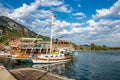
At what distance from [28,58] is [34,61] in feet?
20.1

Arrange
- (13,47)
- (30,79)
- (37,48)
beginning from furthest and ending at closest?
(13,47) → (37,48) → (30,79)

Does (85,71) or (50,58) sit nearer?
(85,71)

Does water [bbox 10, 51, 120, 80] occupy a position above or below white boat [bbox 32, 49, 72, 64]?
below

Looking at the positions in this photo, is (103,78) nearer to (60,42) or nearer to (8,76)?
(8,76)

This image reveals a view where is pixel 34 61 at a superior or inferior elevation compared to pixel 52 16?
inferior

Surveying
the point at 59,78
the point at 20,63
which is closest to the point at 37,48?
the point at 20,63

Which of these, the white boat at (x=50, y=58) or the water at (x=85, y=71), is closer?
the water at (x=85, y=71)

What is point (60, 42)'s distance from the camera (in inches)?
5689

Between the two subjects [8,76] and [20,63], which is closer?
[8,76]

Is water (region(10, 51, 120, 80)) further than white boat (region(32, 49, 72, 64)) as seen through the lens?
No

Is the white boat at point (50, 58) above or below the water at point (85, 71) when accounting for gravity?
above

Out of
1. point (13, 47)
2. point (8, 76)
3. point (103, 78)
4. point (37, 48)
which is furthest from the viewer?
point (13, 47)

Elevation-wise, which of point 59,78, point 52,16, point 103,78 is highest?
point 52,16

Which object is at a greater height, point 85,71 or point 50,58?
point 50,58
